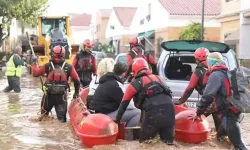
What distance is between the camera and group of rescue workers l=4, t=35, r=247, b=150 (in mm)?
6492

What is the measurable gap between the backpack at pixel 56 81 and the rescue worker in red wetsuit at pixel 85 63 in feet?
5.92

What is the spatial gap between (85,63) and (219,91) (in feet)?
15.9

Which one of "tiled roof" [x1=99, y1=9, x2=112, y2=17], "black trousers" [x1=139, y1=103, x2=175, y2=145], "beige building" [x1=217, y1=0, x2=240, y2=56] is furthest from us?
"tiled roof" [x1=99, y1=9, x2=112, y2=17]

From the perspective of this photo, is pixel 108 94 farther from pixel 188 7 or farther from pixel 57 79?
pixel 188 7

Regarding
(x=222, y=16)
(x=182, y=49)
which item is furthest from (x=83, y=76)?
(x=222, y=16)

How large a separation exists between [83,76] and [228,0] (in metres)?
16.9

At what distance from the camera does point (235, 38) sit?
23.5m

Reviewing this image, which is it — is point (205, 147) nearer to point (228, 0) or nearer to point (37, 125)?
point (37, 125)

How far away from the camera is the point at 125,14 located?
194ft

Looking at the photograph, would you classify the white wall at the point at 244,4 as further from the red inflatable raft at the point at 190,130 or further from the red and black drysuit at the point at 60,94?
the red inflatable raft at the point at 190,130

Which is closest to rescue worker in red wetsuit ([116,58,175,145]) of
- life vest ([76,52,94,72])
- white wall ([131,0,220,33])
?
life vest ([76,52,94,72])

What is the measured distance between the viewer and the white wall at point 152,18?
36.2m

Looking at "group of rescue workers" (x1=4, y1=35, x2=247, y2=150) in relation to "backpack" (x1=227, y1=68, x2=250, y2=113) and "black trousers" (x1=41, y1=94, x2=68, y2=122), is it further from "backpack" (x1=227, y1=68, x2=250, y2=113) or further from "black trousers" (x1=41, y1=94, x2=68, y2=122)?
"backpack" (x1=227, y1=68, x2=250, y2=113)

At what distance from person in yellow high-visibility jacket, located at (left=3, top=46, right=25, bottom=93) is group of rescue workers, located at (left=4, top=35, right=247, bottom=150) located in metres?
6.27
